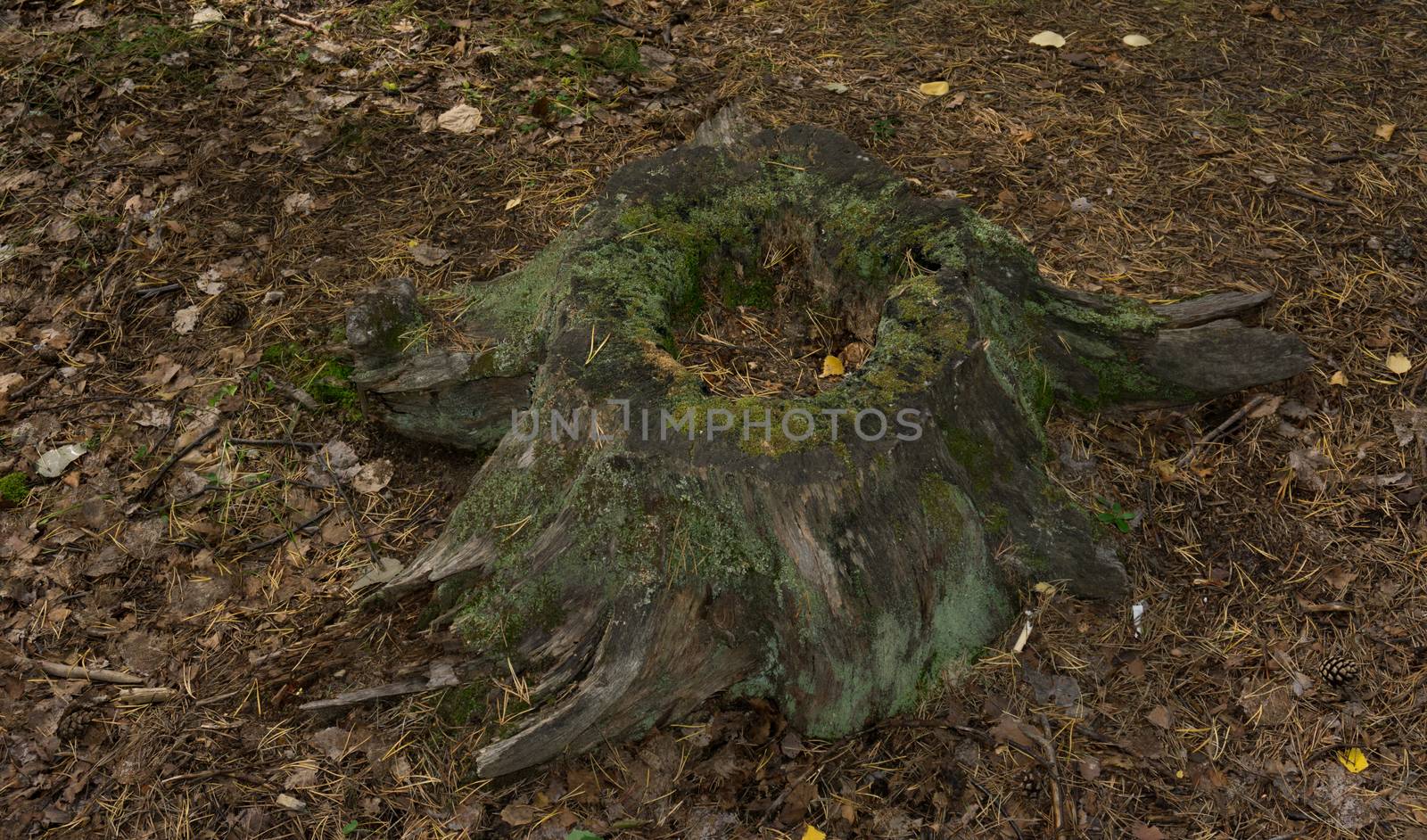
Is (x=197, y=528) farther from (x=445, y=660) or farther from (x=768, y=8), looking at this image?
(x=768, y=8)

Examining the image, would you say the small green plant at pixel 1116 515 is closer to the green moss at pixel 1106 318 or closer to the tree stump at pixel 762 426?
the tree stump at pixel 762 426

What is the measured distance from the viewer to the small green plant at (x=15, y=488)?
3648 mm

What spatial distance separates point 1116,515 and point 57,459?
4.34 metres

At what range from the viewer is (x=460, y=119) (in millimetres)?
5117

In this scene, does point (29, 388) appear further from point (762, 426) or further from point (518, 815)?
point (762, 426)

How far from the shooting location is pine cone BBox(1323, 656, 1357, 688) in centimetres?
311

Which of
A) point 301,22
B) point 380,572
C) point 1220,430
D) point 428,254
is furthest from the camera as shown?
point 301,22

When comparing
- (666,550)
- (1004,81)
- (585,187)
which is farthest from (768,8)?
(666,550)

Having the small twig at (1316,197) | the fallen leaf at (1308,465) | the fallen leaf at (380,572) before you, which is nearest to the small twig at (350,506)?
the fallen leaf at (380,572)

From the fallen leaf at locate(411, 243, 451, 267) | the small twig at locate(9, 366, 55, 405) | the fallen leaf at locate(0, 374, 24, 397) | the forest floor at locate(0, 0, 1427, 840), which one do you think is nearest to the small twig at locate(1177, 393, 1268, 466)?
the forest floor at locate(0, 0, 1427, 840)

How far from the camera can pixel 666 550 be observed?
291 cm

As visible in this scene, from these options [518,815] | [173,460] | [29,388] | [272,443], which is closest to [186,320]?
[29,388]

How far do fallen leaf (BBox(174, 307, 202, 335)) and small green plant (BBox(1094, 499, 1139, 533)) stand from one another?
4.06 meters

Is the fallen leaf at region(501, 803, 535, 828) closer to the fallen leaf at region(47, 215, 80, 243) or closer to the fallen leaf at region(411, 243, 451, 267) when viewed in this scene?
the fallen leaf at region(411, 243, 451, 267)
